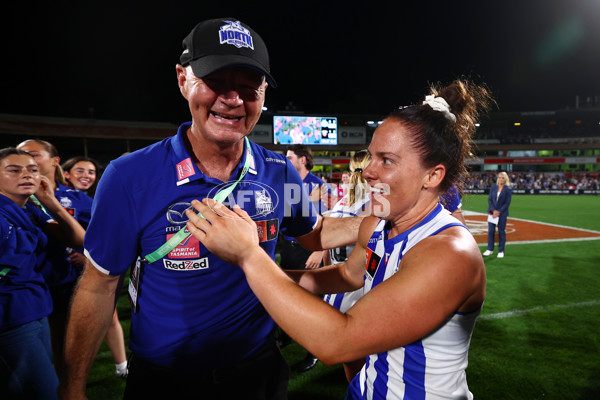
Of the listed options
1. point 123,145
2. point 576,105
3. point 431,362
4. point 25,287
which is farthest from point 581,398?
point 576,105

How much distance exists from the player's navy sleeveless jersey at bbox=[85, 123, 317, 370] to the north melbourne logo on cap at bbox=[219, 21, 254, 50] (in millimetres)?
532

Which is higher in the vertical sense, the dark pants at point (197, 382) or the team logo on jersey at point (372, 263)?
the team logo on jersey at point (372, 263)

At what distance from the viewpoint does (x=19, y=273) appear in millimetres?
2646

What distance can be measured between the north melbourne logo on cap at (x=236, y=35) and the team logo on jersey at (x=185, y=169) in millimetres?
558

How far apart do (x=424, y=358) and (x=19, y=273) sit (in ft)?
9.54

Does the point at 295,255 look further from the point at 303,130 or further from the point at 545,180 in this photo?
the point at 545,180

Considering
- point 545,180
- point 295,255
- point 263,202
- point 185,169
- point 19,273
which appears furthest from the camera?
point 545,180

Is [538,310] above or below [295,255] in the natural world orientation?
below

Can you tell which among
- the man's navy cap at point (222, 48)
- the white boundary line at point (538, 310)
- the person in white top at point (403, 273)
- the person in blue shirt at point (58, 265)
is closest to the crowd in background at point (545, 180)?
the white boundary line at point (538, 310)

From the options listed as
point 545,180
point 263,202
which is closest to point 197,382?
point 263,202

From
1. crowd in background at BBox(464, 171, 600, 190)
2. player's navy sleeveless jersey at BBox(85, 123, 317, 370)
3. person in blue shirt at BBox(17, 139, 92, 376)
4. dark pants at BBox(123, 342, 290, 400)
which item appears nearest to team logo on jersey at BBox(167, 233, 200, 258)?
player's navy sleeveless jersey at BBox(85, 123, 317, 370)

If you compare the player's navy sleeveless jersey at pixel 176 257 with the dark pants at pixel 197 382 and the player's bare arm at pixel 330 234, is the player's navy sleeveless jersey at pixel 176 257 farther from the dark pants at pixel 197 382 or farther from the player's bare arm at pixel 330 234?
the player's bare arm at pixel 330 234

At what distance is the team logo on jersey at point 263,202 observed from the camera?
178cm

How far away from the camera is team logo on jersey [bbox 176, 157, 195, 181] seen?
5.28 feet
